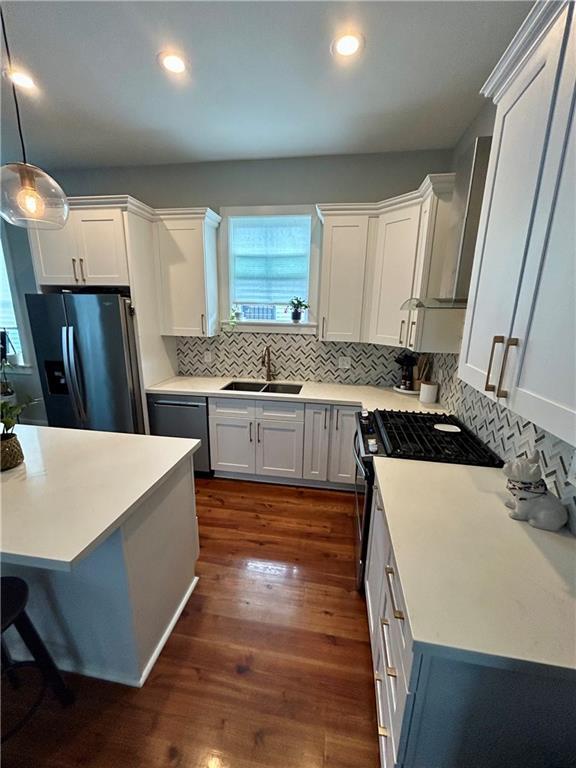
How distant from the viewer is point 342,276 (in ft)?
8.78

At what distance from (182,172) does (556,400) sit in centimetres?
349

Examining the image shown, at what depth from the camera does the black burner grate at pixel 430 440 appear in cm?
151

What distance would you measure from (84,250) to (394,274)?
266cm

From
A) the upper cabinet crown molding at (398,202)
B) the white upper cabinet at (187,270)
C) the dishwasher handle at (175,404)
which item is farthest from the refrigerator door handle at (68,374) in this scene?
the upper cabinet crown molding at (398,202)

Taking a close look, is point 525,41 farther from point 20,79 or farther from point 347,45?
point 20,79

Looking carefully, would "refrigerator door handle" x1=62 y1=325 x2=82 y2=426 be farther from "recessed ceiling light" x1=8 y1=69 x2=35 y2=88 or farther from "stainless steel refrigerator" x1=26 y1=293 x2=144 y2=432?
"recessed ceiling light" x1=8 y1=69 x2=35 y2=88

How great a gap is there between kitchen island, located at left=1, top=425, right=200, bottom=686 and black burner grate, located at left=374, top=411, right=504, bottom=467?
44.3 inches

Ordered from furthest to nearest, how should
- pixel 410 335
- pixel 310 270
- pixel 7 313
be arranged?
pixel 7 313 → pixel 310 270 → pixel 410 335

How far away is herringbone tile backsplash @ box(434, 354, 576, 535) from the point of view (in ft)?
3.55

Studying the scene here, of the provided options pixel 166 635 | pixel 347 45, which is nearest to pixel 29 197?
pixel 347 45

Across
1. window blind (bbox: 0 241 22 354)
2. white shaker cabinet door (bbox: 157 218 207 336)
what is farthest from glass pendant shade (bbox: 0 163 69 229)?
window blind (bbox: 0 241 22 354)

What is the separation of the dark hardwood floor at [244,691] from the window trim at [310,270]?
6.69 ft

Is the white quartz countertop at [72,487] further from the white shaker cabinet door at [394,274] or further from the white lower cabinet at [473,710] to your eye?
the white shaker cabinet door at [394,274]

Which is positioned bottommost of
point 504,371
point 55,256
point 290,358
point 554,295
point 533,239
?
point 290,358
